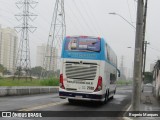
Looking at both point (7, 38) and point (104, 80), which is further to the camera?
point (7, 38)

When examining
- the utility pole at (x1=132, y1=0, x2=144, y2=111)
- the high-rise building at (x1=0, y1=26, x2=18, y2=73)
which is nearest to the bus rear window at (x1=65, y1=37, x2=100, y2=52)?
the utility pole at (x1=132, y1=0, x2=144, y2=111)

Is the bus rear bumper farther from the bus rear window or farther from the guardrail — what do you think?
the guardrail

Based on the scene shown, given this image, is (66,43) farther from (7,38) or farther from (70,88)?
(7,38)

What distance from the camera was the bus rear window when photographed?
22.3 m

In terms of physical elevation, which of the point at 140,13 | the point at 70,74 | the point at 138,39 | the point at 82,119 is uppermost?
the point at 140,13

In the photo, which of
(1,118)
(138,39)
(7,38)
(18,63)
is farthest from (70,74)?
(7,38)

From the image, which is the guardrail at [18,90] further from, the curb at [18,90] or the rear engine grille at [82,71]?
the rear engine grille at [82,71]

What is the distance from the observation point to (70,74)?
2227 centimetres

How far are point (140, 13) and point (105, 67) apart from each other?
7348 millimetres

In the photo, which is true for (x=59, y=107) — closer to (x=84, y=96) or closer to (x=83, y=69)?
(x=84, y=96)

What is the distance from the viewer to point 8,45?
84.2m

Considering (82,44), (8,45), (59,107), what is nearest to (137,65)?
(59,107)

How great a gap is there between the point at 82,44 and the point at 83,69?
56.2 inches

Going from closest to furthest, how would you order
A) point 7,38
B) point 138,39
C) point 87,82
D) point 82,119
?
point 82,119 < point 138,39 < point 87,82 < point 7,38
